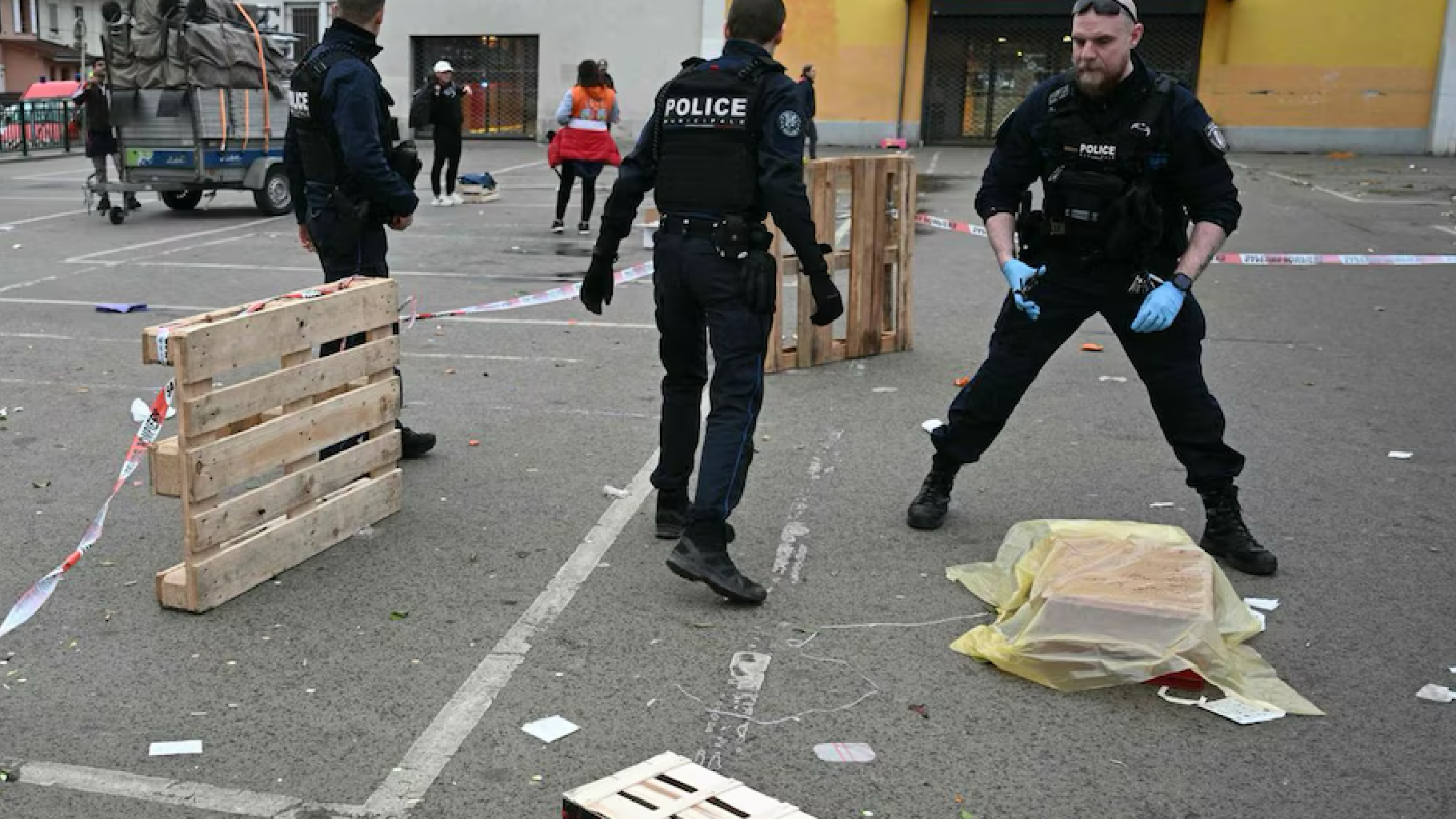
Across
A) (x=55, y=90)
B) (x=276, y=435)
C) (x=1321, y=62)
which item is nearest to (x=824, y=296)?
(x=276, y=435)

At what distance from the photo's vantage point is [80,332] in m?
9.40

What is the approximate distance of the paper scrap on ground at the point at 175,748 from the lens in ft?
11.9

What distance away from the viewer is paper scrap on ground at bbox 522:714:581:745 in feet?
12.3

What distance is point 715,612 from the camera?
466cm

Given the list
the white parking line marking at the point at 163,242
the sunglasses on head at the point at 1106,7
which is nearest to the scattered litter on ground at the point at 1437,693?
the sunglasses on head at the point at 1106,7

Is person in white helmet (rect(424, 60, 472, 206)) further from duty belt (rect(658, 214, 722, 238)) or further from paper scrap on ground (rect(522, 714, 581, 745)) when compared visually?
paper scrap on ground (rect(522, 714, 581, 745))

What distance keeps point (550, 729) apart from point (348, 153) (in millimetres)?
2968

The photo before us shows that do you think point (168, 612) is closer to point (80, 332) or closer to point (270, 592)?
point (270, 592)

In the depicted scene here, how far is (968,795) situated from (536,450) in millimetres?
3603

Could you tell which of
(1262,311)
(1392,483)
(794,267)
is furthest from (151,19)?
(1392,483)

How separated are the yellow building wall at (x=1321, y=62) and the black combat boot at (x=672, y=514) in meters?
27.1

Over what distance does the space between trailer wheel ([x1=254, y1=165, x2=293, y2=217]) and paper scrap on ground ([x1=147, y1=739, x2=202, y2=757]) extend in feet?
46.0

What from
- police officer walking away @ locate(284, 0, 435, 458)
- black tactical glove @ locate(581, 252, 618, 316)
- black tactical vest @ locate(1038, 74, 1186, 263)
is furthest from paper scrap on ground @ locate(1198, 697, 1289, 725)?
police officer walking away @ locate(284, 0, 435, 458)

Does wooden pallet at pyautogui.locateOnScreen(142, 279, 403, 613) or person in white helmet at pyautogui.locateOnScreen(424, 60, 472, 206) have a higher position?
person in white helmet at pyautogui.locateOnScreen(424, 60, 472, 206)
